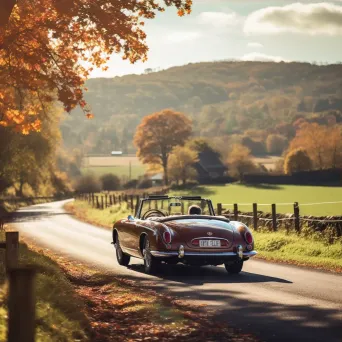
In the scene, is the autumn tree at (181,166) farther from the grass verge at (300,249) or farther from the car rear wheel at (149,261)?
the car rear wheel at (149,261)

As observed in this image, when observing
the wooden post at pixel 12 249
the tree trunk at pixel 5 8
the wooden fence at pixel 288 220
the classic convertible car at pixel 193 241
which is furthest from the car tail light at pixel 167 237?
the wooden fence at pixel 288 220

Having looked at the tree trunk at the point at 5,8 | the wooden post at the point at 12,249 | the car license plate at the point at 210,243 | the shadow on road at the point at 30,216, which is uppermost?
the tree trunk at the point at 5,8

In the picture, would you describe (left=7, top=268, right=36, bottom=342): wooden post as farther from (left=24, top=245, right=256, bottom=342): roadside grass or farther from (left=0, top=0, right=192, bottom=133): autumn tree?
(left=0, top=0, right=192, bottom=133): autumn tree

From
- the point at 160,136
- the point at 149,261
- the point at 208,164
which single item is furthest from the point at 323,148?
the point at 149,261

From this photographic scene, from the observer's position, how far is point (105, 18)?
57.8ft

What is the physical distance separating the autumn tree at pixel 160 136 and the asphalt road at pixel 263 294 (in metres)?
112

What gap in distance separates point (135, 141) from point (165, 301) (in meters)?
123

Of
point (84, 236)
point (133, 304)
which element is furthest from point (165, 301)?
point (84, 236)

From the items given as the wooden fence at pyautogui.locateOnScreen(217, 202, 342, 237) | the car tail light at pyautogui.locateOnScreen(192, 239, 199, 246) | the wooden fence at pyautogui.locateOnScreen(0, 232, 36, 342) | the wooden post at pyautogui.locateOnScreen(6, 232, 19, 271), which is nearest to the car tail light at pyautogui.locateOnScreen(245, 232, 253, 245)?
the car tail light at pyautogui.locateOnScreen(192, 239, 199, 246)

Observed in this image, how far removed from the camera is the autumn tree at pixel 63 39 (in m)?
17.4

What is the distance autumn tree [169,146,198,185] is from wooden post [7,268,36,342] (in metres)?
109

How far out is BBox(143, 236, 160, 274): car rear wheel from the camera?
15.5m

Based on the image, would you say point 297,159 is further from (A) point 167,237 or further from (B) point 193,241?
(A) point 167,237

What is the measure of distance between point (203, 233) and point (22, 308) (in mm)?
10239
